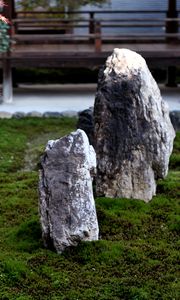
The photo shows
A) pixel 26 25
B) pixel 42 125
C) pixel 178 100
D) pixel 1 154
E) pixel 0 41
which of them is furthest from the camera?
pixel 26 25

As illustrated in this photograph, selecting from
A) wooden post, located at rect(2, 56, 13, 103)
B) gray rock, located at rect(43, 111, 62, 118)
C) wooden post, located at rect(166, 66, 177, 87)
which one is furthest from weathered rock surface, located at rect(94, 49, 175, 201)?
wooden post, located at rect(166, 66, 177, 87)

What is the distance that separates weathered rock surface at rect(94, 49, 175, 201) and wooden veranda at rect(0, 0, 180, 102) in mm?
6544

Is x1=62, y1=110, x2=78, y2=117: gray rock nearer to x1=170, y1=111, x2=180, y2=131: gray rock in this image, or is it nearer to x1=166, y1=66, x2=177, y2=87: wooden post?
x1=170, y1=111, x2=180, y2=131: gray rock

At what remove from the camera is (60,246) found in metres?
5.99

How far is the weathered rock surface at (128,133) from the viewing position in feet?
23.0

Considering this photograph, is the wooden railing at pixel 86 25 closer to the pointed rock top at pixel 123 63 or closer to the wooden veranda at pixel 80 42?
the wooden veranda at pixel 80 42

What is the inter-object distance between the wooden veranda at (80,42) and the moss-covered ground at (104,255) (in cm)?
633

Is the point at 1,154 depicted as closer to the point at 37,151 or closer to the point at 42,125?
the point at 37,151

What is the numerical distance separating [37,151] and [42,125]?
1.62 metres

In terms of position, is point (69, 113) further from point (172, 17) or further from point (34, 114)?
point (172, 17)

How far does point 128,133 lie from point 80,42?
9902 mm

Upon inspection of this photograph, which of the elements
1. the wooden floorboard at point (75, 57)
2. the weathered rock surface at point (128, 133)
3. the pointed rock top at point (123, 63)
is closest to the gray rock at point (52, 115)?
the wooden floorboard at point (75, 57)

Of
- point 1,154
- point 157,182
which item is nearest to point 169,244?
point 157,182

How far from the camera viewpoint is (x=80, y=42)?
16594mm
